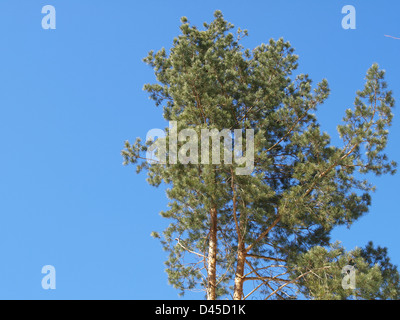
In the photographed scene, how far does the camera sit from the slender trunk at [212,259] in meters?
9.01

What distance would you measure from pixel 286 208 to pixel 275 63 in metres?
3.43

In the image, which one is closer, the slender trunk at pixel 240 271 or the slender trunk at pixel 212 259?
the slender trunk at pixel 212 259

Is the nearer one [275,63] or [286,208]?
[286,208]

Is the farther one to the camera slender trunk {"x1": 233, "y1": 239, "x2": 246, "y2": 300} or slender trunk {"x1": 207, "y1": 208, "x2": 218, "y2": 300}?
slender trunk {"x1": 233, "y1": 239, "x2": 246, "y2": 300}

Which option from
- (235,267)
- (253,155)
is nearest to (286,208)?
(253,155)

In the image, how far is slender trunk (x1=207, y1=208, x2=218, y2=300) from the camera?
9.01 metres

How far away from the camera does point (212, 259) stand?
9266 millimetres

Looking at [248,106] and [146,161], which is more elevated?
[248,106]

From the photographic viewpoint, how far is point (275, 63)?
33.9 feet

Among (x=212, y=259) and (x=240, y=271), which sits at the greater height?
(x=212, y=259)
